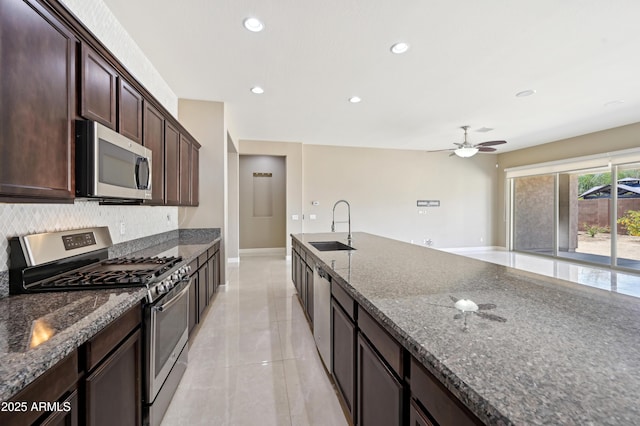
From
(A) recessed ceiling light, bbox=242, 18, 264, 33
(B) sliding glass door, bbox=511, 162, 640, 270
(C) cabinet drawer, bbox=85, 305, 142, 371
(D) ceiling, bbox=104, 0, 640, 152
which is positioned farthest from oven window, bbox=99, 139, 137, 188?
(B) sliding glass door, bbox=511, 162, 640, 270

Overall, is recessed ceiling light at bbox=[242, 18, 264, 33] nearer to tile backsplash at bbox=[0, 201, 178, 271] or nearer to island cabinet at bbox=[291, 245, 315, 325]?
tile backsplash at bbox=[0, 201, 178, 271]

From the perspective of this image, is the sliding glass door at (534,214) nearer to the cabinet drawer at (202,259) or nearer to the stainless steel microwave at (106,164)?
the cabinet drawer at (202,259)

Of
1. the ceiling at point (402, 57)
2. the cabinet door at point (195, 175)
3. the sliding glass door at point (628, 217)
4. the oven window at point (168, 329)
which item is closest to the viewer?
the oven window at point (168, 329)

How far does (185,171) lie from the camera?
3.39m

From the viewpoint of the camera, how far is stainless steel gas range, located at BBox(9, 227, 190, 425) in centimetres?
142

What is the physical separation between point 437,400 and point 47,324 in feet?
4.67

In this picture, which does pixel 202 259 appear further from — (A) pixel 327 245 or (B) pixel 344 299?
(B) pixel 344 299

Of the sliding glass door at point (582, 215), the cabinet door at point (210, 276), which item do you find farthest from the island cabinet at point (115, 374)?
the sliding glass door at point (582, 215)

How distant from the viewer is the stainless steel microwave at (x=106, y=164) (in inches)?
56.9

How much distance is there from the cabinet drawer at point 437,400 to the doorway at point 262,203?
6.71 metres

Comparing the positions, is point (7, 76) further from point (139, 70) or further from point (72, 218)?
point (139, 70)


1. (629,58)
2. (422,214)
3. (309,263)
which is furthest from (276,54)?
(422,214)

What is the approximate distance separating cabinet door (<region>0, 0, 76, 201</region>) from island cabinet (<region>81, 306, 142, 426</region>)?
2.30ft

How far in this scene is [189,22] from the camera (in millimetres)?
2385
